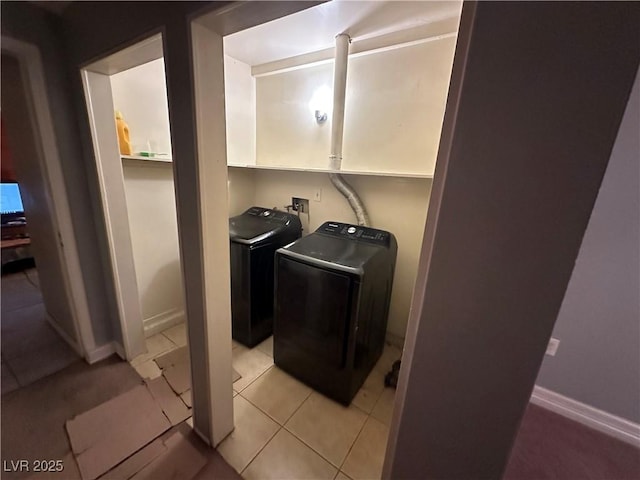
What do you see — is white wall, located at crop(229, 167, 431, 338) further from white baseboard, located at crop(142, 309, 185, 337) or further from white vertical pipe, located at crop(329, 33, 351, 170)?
white baseboard, located at crop(142, 309, 185, 337)

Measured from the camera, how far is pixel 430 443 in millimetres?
656

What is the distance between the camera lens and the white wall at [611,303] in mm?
1289

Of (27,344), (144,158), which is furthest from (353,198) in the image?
(27,344)

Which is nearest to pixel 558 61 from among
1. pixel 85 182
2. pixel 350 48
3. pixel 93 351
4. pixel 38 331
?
pixel 350 48

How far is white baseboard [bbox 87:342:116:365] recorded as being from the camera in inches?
71.1

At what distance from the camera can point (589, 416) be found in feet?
5.00

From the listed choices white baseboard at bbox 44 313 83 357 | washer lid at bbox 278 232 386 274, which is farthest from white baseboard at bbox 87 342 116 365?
washer lid at bbox 278 232 386 274

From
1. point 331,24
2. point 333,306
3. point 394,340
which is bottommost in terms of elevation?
point 394,340

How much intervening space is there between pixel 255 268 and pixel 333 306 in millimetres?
712

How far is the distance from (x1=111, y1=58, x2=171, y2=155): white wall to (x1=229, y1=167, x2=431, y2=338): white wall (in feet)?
2.11

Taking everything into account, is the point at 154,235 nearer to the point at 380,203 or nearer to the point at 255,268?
the point at 255,268

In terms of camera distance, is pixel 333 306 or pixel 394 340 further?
pixel 394 340

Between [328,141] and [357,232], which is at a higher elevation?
[328,141]

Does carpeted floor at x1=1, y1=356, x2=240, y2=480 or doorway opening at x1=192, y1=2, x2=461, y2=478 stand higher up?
doorway opening at x1=192, y1=2, x2=461, y2=478
